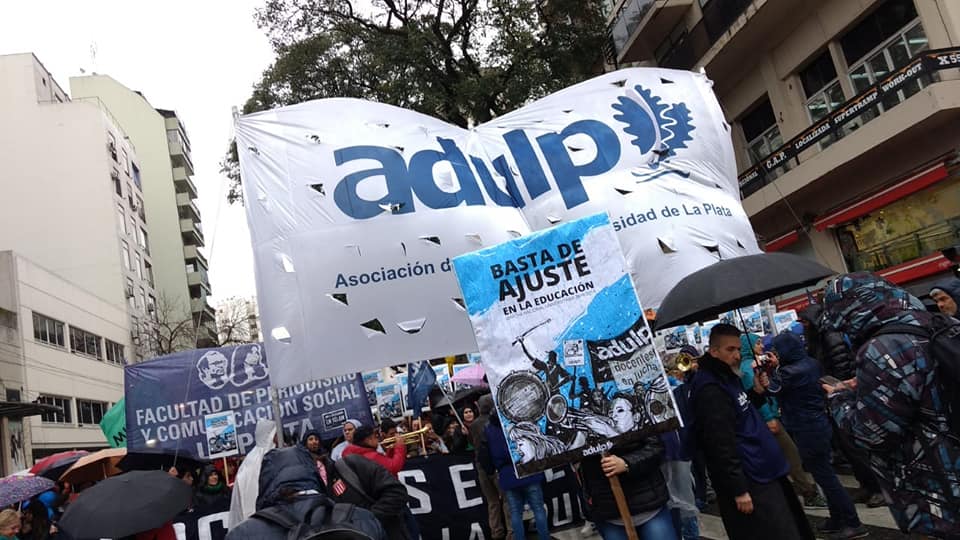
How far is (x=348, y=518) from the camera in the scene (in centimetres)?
286

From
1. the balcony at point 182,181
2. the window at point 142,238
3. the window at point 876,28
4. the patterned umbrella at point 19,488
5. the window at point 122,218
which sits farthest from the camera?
the balcony at point 182,181

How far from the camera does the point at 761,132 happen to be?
20.9 metres

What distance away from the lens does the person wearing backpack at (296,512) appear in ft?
8.96

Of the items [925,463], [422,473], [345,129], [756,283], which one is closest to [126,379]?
[422,473]

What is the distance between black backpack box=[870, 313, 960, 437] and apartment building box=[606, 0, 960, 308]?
1226cm

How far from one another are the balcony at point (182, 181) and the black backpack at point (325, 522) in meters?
61.9

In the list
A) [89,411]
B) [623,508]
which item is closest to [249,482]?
[623,508]

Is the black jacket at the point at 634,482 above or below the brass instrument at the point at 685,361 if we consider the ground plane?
below

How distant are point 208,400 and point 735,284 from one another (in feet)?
23.5

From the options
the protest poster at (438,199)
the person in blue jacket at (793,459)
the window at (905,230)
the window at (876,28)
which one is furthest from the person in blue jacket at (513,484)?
the window at (876,28)

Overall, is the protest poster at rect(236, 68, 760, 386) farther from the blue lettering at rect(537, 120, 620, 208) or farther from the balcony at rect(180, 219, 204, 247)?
the balcony at rect(180, 219, 204, 247)

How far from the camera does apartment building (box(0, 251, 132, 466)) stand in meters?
26.5

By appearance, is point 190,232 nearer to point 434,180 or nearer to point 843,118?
point 843,118

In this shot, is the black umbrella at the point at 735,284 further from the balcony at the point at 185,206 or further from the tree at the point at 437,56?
the balcony at the point at 185,206
